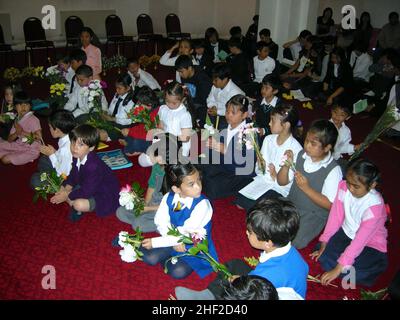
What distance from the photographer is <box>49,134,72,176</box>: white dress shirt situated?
393 cm

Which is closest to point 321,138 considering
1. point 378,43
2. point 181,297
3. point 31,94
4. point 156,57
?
point 181,297

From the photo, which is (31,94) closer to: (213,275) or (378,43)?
(213,275)

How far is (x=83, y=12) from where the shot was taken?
10617 millimetres

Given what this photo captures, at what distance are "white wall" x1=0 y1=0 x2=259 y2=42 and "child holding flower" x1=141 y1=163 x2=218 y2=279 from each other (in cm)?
861

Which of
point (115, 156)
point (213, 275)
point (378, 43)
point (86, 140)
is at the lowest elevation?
point (213, 275)

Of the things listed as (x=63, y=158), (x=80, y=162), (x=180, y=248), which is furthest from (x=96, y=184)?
(x=180, y=248)

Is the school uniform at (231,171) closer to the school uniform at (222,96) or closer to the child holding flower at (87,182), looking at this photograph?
the child holding flower at (87,182)

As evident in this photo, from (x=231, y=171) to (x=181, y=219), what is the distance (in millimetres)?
1378

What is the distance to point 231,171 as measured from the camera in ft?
13.8

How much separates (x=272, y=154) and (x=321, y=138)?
0.67 metres

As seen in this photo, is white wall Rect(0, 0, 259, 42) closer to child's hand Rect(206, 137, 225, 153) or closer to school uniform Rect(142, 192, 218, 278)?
child's hand Rect(206, 137, 225, 153)

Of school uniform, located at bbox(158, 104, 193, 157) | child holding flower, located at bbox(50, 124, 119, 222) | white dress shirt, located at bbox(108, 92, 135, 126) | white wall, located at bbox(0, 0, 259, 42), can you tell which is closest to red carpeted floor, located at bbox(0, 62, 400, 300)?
child holding flower, located at bbox(50, 124, 119, 222)

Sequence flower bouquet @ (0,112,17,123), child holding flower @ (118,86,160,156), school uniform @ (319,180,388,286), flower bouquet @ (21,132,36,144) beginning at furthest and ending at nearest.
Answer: flower bouquet @ (0,112,17,123) → child holding flower @ (118,86,160,156) → flower bouquet @ (21,132,36,144) → school uniform @ (319,180,388,286)

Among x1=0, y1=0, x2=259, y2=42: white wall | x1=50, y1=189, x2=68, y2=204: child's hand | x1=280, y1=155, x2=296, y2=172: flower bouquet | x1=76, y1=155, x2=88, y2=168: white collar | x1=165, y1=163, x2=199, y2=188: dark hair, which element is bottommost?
x1=50, y1=189, x2=68, y2=204: child's hand
